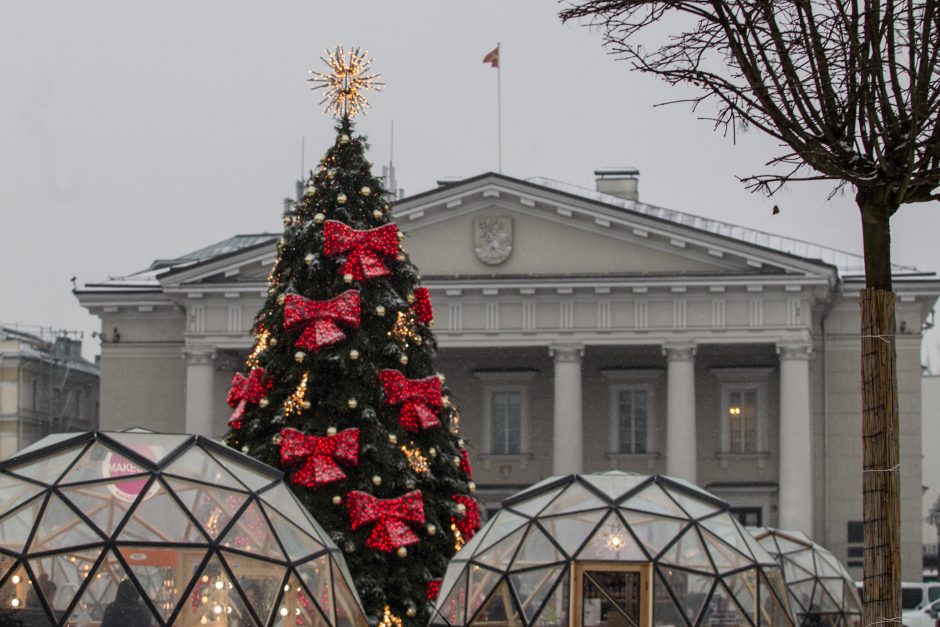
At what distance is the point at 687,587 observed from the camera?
2002cm

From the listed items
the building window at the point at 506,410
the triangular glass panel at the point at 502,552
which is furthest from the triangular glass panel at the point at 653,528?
the building window at the point at 506,410

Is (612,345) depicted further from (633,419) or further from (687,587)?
(687,587)

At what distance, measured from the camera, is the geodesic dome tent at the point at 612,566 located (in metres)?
19.9

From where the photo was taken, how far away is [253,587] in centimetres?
1627

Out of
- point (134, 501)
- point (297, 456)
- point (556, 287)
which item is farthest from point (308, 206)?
point (556, 287)

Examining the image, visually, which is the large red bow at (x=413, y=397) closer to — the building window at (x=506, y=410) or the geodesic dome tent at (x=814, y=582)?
the geodesic dome tent at (x=814, y=582)

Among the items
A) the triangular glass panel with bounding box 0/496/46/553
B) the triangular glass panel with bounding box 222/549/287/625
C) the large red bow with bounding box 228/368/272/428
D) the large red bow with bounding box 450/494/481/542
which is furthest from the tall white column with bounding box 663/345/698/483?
the triangular glass panel with bounding box 0/496/46/553

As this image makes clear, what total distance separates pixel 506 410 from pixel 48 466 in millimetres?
37120

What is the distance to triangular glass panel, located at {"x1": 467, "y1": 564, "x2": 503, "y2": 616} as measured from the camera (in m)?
20.3

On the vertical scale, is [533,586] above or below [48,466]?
below

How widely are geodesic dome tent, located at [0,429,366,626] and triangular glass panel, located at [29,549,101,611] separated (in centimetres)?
1

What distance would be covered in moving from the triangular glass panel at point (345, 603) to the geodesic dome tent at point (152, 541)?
0.07 feet

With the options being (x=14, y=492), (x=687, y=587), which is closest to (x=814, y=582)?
(x=687, y=587)

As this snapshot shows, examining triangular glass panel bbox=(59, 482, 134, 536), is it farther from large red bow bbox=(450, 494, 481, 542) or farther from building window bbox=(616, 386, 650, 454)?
building window bbox=(616, 386, 650, 454)
